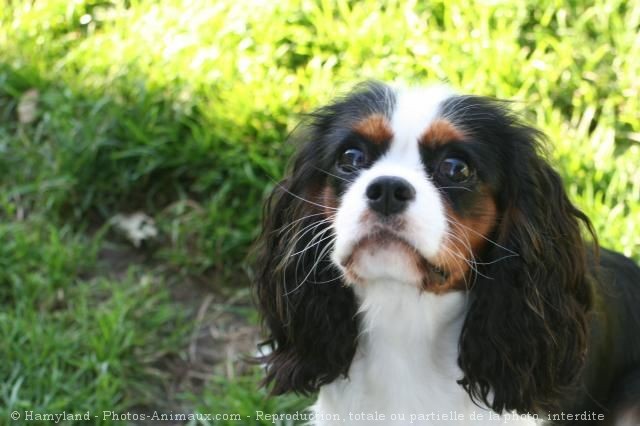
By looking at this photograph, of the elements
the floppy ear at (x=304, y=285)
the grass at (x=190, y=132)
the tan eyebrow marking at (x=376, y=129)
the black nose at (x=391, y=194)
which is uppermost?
the tan eyebrow marking at (x=376, y=129)

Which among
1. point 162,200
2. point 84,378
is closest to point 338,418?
point 84,378

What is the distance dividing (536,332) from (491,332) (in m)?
0.13

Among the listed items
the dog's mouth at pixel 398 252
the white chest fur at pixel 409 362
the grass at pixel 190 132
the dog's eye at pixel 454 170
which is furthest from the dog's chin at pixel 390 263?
the grass at pixel 190 132

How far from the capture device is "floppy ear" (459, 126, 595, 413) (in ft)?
7.92

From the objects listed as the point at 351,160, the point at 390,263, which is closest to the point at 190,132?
the point at 351,160

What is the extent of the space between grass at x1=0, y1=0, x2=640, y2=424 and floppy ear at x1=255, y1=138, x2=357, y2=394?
656 mm

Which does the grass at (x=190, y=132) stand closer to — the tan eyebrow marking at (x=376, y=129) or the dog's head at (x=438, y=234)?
the dog's head at (x=438, y=234)

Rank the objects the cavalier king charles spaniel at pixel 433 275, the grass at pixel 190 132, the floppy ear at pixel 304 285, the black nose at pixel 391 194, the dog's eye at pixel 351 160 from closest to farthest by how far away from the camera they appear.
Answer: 1. the black nose at pixel 391 194
2. the cavalier king charles spaniel at pixel 433 275
3. the dog's eye at pixel 351 160
4. the floppy ear at pixel 304 285
5. the grass at pixel 190 132

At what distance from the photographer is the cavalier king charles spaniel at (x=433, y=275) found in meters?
2.29

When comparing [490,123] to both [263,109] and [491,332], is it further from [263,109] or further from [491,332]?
[263,109]

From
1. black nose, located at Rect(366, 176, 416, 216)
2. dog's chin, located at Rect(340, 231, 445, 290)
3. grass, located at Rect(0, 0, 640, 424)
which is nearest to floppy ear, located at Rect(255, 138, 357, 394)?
dog's chin, located at Rect(340, 231, 445, 290)

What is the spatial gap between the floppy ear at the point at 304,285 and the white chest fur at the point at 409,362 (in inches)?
2.8

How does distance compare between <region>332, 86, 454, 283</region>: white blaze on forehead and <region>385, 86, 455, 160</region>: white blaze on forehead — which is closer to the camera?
<region>332, 86, 454, 283</region>: white blaze on forehead

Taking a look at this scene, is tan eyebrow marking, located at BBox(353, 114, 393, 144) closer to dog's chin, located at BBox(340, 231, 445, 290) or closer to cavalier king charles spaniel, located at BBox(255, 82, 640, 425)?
cavalier king charles spaniel, located at BBox(255, 82, 640, 425)
